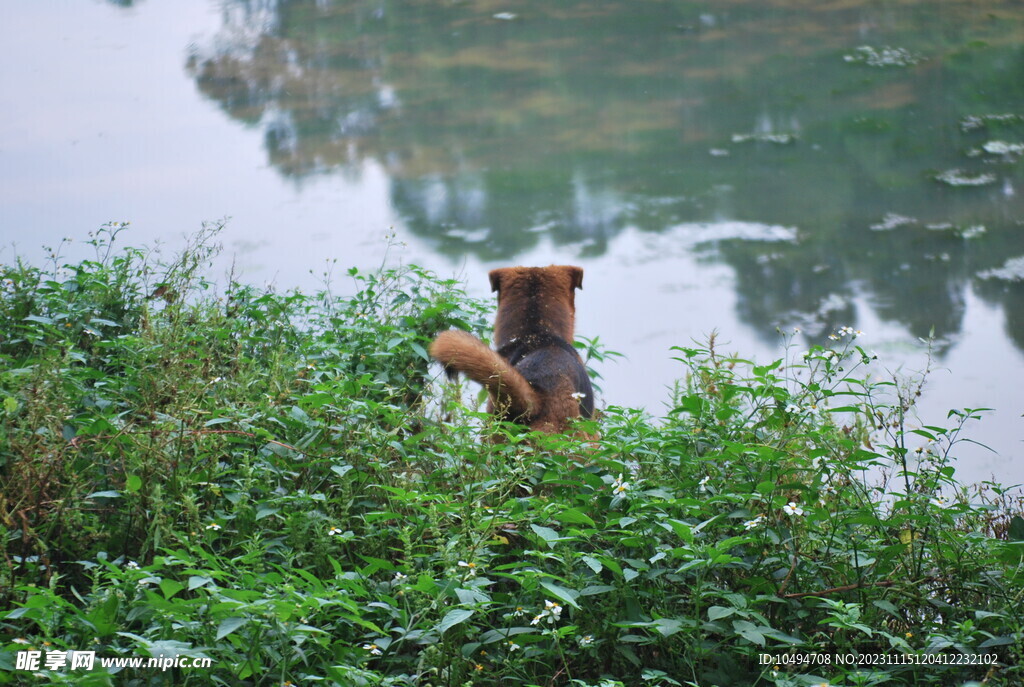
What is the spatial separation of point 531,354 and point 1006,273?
3.29 meters

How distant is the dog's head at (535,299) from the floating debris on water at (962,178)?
3.42m

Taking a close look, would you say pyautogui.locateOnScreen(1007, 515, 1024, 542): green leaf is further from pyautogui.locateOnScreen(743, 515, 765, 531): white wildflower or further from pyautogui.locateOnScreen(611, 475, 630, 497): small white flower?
pyautogui.locateOnScreen(611, 475, 630, 497): small white flower

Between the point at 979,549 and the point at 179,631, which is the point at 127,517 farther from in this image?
the point at 979,549

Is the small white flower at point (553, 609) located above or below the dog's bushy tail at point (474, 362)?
below

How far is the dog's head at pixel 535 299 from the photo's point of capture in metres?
3.57

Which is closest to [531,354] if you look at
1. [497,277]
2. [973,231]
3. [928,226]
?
[497,277]

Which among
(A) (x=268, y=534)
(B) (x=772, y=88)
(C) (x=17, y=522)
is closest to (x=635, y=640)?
(A) (x=268, y=534)

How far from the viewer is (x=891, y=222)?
5.52 meters

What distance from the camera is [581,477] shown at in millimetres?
2318

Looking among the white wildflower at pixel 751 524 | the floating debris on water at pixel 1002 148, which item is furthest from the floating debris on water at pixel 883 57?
the white wildflower at pixel 751 524

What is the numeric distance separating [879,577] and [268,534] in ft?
5.10

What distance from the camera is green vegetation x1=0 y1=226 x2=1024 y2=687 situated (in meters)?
1.72

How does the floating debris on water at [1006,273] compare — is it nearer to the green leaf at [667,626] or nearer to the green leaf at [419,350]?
the green leaf at [419,350]

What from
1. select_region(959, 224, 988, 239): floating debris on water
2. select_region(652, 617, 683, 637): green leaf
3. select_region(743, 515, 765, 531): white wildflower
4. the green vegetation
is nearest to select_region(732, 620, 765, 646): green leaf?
the green vegetation
